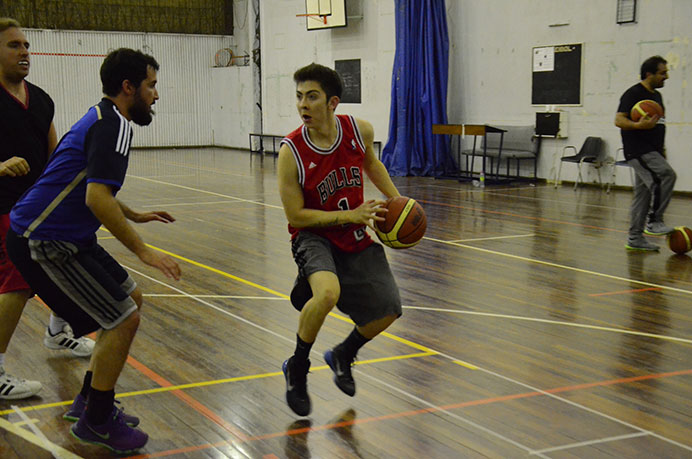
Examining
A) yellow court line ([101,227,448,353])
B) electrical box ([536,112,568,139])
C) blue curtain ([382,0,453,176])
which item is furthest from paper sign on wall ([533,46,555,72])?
yellow court line ([101,227,448,353])

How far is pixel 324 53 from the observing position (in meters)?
19.2

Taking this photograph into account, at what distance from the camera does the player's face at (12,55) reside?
3.88m

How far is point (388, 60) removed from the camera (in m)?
17.0

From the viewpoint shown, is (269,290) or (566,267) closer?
(269,290)

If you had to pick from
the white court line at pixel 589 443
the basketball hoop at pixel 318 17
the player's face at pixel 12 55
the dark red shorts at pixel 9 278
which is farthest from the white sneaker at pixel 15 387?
the basketball hoop at pixel 318 17

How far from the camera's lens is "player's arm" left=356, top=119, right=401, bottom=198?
3955 millimetres

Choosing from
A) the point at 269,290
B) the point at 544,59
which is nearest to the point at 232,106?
the point at 544,59

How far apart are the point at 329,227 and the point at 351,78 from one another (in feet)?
49.1

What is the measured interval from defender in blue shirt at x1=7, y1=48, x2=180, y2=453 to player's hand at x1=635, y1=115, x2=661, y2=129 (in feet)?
18.0

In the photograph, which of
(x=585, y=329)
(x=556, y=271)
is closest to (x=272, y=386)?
(x=585, y=329)

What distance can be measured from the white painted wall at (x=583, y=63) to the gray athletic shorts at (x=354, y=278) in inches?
362

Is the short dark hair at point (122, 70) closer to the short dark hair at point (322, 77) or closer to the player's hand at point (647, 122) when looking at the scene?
the short dark hair at point (322, 77)

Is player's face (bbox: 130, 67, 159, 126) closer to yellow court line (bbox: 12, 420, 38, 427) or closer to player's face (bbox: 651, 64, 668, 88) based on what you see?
yellow court line (bbox: 12, 420, 38, 427)

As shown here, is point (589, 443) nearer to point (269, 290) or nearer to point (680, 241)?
point (269, 290)
